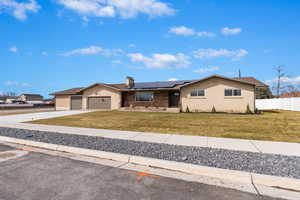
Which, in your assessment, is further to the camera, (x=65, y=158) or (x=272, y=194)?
(x=65, y=158)

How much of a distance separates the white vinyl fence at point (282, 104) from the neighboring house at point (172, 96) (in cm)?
819

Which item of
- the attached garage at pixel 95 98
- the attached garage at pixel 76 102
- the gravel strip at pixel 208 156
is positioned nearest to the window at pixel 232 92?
the gravel strip at pixel 208 156

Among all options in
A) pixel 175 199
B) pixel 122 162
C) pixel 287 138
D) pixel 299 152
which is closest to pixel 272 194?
pixel 175 199

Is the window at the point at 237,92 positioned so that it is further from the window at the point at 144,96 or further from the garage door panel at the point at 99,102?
the garage door panel at the point at 99,102

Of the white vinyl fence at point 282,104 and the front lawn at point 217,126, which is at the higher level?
the white vinyl fence at point 282,104

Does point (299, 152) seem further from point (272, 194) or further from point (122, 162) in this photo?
point (122, 162)

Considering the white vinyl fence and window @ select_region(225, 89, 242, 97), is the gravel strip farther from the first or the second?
the white vinyl fence

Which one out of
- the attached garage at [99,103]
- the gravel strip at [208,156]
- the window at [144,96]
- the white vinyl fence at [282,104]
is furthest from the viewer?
the attached garage at [99,103]

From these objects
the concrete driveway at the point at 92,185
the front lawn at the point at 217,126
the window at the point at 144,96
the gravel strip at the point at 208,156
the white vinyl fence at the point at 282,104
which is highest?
the window at the point at 144,96

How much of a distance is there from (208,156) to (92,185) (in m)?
3.37

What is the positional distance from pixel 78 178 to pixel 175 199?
2.30 m

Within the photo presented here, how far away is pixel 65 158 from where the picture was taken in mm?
4965

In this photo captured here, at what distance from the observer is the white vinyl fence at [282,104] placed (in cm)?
1999

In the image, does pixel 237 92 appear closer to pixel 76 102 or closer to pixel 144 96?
pixel 144 96
